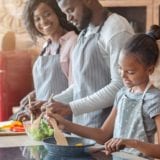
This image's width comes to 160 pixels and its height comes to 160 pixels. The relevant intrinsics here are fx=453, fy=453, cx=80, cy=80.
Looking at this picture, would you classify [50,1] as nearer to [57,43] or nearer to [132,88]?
[57,43]

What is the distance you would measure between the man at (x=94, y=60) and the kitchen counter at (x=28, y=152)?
0.15 m

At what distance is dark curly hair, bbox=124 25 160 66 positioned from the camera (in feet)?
4.49

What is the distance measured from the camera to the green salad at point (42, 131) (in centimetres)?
147

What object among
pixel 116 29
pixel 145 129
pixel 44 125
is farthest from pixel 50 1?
pixel 145 129

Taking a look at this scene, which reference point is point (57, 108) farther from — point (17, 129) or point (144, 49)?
point (144, 49)

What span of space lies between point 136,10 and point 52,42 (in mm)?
1078

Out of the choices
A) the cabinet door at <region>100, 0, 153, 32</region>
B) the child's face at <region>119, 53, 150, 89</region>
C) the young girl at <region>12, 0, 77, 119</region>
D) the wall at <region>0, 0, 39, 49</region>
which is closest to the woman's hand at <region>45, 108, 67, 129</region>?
the child's face at <region>119, 53, 150, 89</region>

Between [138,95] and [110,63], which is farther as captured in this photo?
[110,63]

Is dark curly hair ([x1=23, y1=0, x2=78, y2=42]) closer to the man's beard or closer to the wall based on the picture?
the man's beard

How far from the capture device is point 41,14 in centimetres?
199

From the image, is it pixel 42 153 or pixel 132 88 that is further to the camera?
pixel 132 88

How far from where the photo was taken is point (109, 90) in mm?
→ 1568

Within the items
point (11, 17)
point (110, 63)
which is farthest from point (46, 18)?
point (11, 17)

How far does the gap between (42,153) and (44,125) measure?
0.18 m
